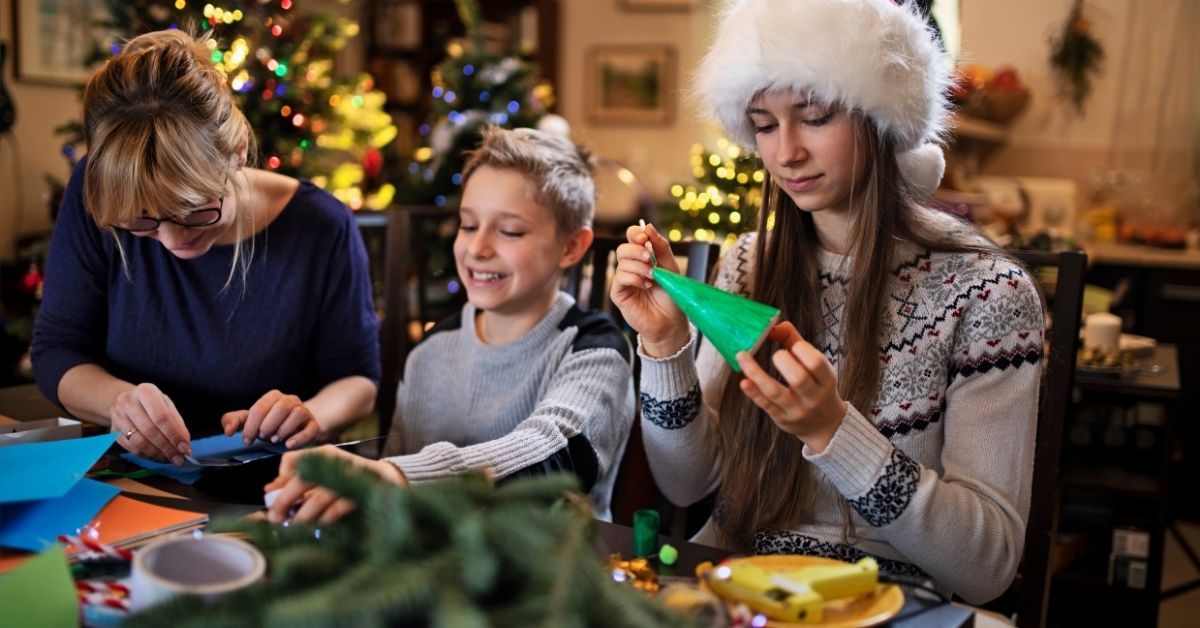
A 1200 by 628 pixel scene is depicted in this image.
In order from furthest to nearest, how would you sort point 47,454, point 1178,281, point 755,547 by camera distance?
point 1178,281, point 755,547, point 47,454

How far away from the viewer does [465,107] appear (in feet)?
13.8

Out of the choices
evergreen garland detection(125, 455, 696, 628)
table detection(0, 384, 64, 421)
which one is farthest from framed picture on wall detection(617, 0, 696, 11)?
evergreen garland detection(125, 455, 696, 628)

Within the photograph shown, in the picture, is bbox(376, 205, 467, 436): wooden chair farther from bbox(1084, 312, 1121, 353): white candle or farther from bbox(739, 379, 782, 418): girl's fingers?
bbox(1084, 312, 1121, 353): white candle

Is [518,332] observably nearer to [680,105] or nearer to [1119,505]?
[1119,505]

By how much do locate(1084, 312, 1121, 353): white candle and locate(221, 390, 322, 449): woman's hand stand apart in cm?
204

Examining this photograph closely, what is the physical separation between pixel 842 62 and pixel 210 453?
895 mm

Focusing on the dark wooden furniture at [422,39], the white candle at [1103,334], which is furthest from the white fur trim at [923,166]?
the dark wooden furniture at [422,39]

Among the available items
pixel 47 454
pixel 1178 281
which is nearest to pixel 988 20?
pixel 1178 281

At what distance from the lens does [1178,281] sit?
12.7ft

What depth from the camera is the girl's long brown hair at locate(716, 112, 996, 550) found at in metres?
1.34

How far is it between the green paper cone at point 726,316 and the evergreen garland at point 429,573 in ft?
1.04

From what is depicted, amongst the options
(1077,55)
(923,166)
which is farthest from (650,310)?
(1077,55)

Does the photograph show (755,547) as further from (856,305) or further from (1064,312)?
(1064,312)

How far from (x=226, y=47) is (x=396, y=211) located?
5.04 feet
